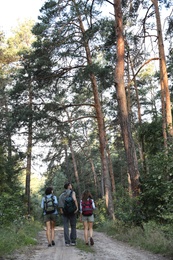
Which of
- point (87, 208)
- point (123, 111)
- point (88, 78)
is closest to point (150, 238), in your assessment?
point (87, 208)

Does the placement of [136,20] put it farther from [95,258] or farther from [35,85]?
[95,258]

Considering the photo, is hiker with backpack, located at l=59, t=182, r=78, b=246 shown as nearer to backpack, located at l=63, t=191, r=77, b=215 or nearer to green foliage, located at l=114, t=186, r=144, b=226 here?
backpack, located at l=63, t=191, r=77, b=215

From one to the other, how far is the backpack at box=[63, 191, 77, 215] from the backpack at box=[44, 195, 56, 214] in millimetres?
339

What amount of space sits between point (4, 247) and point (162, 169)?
4700 millimetres

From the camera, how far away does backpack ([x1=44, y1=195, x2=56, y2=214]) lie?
7824 millimetres

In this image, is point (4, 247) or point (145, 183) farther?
point (145, 183)

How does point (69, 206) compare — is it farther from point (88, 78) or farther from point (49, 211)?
point (88, 78)

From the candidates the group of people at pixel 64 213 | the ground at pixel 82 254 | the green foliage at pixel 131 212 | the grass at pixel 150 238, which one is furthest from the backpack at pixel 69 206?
the green foliage at pixel 131 212

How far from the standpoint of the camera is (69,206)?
7.95 meters

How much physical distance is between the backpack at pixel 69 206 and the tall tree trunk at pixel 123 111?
3256 mm

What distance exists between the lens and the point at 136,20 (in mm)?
12312

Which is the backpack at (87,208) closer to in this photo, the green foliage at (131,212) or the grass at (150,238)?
the grass at (150,238)

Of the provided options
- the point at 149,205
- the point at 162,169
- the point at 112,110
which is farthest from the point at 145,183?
the point at 112,110

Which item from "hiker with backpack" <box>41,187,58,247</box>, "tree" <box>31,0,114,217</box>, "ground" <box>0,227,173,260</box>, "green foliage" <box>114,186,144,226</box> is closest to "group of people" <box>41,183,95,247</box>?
"hiker with backpack" <box>41,187,58,247</box>
